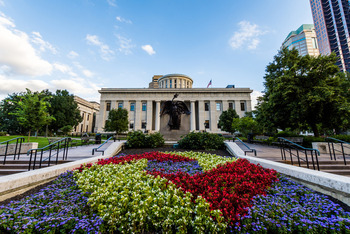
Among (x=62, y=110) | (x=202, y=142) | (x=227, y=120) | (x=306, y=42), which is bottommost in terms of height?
(x=202, y=142)

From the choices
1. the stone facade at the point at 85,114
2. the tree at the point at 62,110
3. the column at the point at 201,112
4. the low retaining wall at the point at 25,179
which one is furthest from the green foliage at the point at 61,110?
the low retaining wall at the point at 25,179

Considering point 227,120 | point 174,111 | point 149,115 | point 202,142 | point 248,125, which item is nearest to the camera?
point 202,142

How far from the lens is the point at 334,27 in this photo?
239 ft

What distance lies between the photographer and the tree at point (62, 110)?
35156mm

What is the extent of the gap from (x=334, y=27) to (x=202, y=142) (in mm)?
109178

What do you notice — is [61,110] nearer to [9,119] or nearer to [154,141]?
[9,119]

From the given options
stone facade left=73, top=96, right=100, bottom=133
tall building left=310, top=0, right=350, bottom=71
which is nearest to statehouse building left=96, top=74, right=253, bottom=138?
stone facade left=73, top=96, right=100, bottom=133

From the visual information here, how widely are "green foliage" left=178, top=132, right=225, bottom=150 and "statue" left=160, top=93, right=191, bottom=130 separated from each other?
10.4ft

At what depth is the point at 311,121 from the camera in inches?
516

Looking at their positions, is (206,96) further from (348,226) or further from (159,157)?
(348,226)

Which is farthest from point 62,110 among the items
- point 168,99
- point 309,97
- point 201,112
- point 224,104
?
point 309,97

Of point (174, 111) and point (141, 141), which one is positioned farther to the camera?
point (174, 111)

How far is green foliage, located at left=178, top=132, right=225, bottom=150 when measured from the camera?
916 centimetres

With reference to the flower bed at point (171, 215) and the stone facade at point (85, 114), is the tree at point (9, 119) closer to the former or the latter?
the stone facade at point (85, 114)
